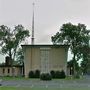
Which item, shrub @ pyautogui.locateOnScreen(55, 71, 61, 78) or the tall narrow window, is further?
the tall narrow window

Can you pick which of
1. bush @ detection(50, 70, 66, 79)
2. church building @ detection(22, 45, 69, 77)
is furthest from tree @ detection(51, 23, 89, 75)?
bush @ detection(50, 70, 66, 79)

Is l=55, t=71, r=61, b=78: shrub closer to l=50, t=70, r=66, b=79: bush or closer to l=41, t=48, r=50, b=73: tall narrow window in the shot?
l=50, t=70, r=66, b=79: bush

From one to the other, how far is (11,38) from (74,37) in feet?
55.1

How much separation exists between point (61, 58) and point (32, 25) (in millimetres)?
14834

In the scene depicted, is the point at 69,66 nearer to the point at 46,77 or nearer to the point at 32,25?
the point at 32,25

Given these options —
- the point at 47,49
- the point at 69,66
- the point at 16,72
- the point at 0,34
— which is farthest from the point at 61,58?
the point at 0,34

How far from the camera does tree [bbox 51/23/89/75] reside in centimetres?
6794

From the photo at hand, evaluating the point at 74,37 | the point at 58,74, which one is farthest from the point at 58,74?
the point at 74,37

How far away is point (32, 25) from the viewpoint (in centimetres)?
7800

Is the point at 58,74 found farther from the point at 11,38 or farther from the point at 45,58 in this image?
the point at 11,38

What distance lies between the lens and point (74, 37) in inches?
2697

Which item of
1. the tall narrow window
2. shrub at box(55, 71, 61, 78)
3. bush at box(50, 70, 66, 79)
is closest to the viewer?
bush at box(50, 70, 66, 79)

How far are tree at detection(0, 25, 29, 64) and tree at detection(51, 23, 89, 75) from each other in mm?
12192

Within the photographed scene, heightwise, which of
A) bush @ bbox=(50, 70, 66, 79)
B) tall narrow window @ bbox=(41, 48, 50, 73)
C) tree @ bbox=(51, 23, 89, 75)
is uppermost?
tree @ bbox=(51, 23, 89, 75)
